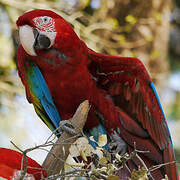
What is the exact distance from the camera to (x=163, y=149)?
1.90m

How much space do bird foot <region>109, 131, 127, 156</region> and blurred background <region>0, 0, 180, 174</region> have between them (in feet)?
2.68

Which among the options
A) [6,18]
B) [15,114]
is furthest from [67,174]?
[6,18]

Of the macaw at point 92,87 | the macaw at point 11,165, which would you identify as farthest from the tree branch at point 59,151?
the macaw at point 92,87

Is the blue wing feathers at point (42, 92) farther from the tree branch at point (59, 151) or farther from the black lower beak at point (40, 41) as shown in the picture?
the tree branch at point (59, 151)

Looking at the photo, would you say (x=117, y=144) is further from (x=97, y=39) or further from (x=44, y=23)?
(x=97, y=39)

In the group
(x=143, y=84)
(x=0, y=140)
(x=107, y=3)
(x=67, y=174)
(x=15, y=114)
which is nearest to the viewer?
(x=67, y=174)

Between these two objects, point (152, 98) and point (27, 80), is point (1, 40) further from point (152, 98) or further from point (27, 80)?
point (152, 98)

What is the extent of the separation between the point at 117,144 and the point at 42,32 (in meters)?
0.74

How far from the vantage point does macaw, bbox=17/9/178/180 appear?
1775mm

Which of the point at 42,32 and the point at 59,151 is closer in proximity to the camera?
the point at 59,151

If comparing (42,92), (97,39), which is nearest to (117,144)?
(42,92)

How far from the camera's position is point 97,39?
2.73m

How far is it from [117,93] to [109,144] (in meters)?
0.28

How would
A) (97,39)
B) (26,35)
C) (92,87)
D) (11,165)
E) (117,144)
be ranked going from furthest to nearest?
(97,39), (117,144), (92,87), (26,35), (11,165)
